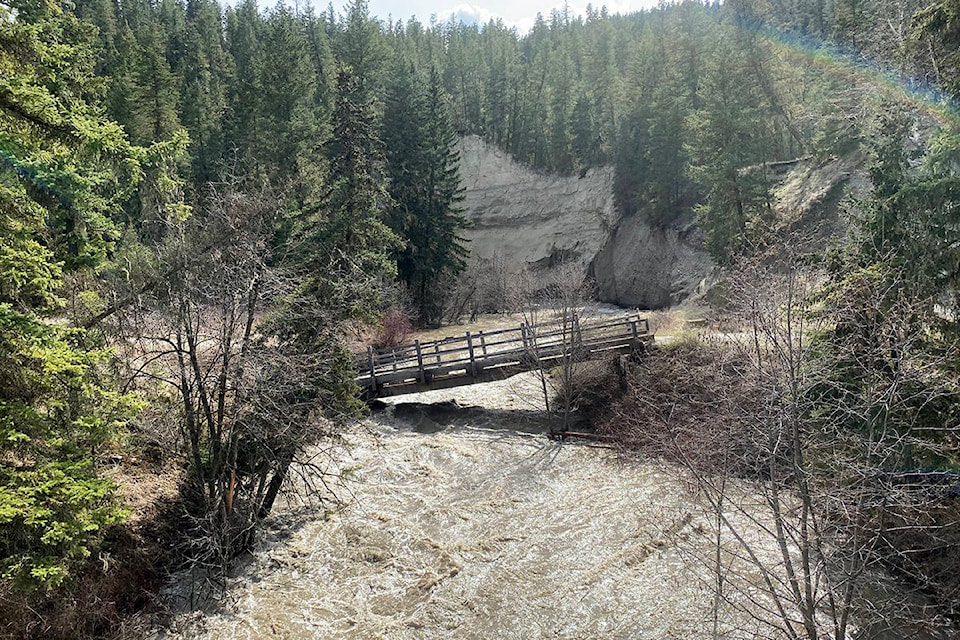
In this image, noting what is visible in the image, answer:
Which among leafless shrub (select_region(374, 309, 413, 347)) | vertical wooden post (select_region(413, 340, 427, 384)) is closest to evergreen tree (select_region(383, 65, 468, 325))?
leafless shrub (select_region(374, 309, 413, 347))

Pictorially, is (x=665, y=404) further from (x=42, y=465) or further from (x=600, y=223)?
(x=600, y=223)

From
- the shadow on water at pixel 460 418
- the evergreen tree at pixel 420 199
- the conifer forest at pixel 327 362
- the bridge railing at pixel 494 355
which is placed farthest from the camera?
the evergreen tree at pixel 420 199

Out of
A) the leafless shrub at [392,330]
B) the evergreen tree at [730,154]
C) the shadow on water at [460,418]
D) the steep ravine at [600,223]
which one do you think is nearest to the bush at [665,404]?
the shadow on water at [460,418]

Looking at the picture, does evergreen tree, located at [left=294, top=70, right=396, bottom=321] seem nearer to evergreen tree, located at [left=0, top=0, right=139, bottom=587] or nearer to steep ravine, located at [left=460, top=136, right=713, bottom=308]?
evergreen tree, located at [left=0, top=0, right=139, bottom=587]

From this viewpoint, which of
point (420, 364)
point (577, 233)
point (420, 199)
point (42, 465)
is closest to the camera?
point (42, 465)

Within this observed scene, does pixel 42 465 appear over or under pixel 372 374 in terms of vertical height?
over

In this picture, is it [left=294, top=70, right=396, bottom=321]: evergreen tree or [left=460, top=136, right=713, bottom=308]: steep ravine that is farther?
[left=460, top=136, right=713, bottom=308]: steep ravine

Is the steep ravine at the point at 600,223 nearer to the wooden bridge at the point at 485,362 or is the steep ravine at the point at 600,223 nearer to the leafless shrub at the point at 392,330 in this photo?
the wooden bridge at the point at 485,362

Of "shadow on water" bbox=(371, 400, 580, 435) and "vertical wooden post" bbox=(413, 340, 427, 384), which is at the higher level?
"vertical wooden post" bbox=(413, 340, 427, 384)

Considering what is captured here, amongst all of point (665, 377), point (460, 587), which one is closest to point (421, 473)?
point (460, 587)

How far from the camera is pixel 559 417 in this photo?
68.8 feet

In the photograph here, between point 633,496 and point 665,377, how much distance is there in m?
5.83

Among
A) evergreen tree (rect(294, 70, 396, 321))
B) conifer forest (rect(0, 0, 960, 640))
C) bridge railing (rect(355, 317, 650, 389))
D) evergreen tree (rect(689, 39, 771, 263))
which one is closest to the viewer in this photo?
conifer forest (rect(0, 0, 960, 640))

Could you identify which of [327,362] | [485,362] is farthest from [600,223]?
[327,362]
